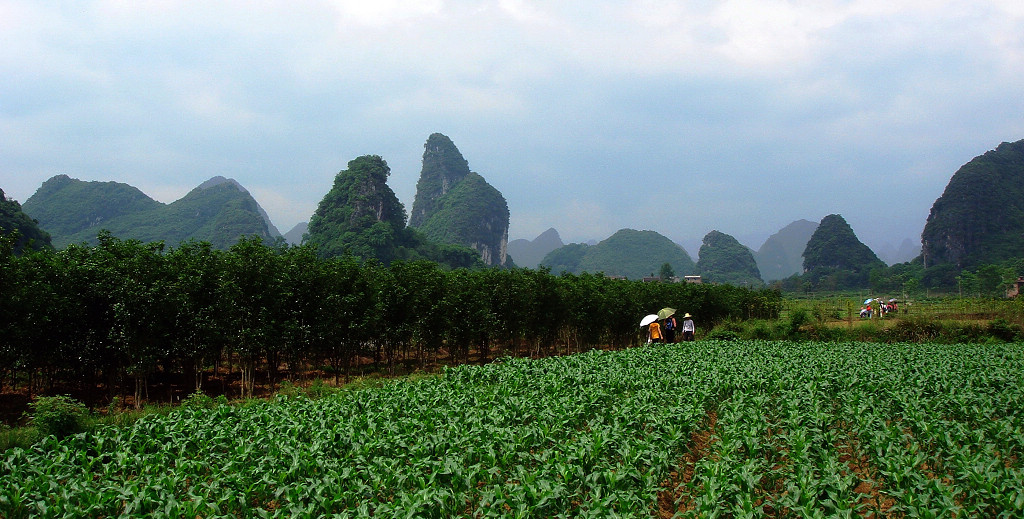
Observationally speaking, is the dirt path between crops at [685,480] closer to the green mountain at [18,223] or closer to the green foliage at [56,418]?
the green foliage at [56,418]

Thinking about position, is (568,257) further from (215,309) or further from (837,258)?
(215,309)

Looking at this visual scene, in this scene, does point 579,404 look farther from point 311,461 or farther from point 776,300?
point 776,300

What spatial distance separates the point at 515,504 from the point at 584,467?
1445mm

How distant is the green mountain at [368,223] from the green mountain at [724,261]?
6939 cm

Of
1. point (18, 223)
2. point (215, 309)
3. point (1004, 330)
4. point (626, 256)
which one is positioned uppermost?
point (626, 256)

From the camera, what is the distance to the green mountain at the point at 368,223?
73125 millimetres

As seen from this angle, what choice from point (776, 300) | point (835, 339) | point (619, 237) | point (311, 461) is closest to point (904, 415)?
point (311, 461)

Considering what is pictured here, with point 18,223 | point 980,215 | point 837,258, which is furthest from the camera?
point 837,258

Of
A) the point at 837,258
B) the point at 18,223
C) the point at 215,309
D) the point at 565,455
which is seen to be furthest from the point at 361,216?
the point at 837,258

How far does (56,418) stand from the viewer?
7.48 meters

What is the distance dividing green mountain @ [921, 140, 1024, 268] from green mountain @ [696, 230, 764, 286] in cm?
4084

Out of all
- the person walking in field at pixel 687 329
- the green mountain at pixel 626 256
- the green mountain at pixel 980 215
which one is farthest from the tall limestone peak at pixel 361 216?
the green mountain at pixel 626 256

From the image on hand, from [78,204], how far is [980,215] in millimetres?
150811

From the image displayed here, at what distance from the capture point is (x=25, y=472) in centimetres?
607
